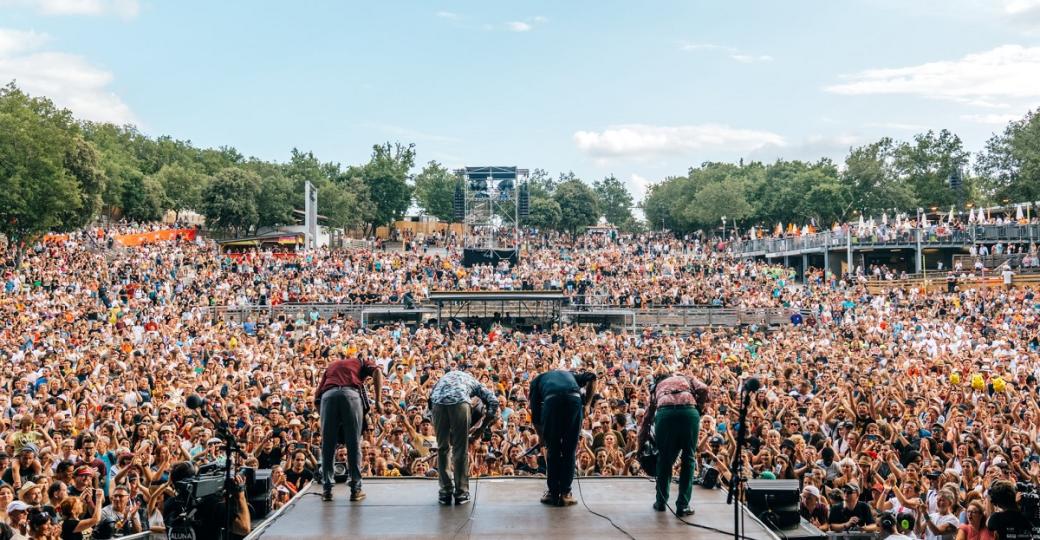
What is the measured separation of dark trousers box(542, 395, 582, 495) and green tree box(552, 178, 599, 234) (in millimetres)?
55919

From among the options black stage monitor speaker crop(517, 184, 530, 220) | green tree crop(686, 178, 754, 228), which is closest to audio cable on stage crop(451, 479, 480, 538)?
black stage monitor speaker crop(517, 184, 530, 220)

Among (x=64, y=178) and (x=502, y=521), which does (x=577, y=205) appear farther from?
(x=502, y=521)

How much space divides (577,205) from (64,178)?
36712 millimetres

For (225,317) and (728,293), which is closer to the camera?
(225,317)

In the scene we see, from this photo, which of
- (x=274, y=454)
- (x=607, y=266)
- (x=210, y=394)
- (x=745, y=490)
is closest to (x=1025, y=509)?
(x=745, y=490)

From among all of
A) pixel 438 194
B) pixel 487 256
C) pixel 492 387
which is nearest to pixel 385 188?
pixel 438 194

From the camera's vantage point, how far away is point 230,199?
52.5 meters

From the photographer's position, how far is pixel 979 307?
25703 mm

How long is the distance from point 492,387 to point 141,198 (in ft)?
172

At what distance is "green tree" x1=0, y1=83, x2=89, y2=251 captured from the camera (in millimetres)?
31191

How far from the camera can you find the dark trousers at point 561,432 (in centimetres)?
572

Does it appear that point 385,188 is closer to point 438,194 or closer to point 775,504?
point 438,194

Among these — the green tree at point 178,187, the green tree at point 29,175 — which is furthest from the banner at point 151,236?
the green tree at point 178,187

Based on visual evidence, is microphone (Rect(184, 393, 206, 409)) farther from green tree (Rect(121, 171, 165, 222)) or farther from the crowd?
green tree (Rect(121, 171, 165, 222))
